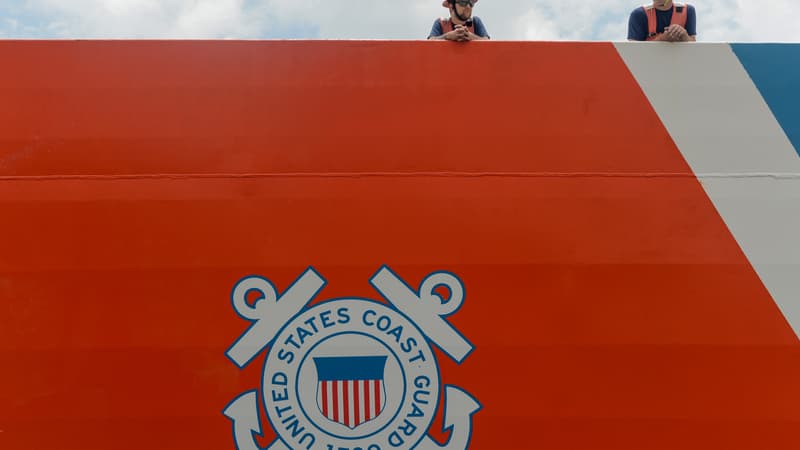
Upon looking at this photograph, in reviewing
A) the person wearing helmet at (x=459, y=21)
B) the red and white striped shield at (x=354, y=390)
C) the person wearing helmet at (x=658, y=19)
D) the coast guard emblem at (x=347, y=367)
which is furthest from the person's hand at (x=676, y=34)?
the red and white striped shield at (x=354, y=390)

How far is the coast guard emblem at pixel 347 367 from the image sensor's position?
186 cm

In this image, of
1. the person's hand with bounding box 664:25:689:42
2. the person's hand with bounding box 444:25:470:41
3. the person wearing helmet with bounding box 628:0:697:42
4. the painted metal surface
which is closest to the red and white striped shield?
the painted metal surface

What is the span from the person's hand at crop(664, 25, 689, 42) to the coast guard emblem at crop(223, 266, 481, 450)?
4.16 ft

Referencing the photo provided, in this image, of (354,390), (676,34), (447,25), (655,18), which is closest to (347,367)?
(354,390)

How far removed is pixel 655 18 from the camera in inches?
93.9

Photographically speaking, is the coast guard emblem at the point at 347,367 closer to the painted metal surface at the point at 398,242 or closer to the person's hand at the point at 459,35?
the painted metal surface at the point at 398,242

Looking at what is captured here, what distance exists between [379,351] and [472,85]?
0.98 meters

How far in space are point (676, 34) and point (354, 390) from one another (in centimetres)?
170

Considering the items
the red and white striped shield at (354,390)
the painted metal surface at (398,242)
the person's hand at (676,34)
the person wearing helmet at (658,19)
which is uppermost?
the person wearing helmet at (658,19)

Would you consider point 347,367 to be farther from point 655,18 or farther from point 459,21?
point 655,18

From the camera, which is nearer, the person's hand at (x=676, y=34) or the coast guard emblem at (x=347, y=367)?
the coast guard emblem at (x=347, y=367)

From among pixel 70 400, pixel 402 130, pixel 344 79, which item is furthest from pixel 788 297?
pixel 70 400

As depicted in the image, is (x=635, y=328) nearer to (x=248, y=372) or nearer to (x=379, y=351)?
(x=379, y=351)

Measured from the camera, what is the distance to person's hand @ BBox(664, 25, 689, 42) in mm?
2039
